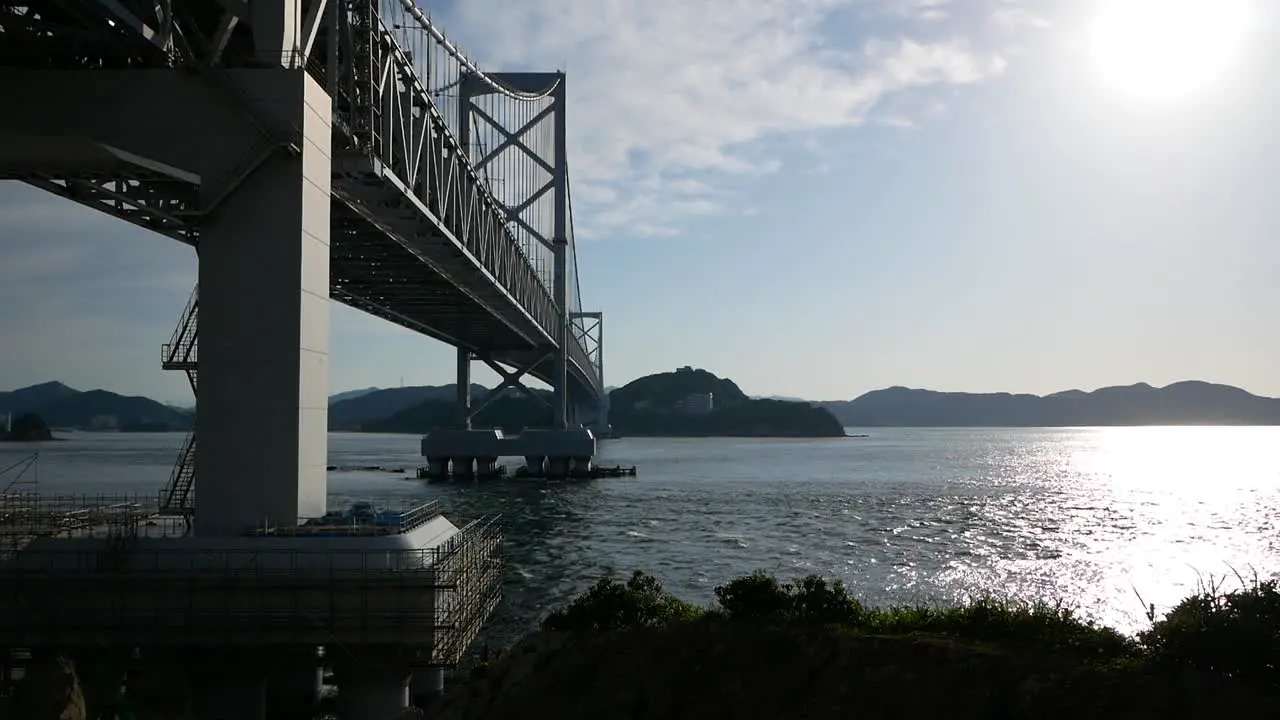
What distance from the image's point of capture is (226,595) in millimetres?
15961

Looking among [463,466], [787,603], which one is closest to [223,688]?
[787,603]

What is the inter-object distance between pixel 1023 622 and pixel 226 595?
11.4 m

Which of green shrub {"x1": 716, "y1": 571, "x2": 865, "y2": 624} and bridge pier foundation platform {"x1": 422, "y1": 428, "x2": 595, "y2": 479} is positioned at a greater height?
bridge pier foundation platform {"x1": 422, "y1": 428, "x2": 595, "y2": 479}

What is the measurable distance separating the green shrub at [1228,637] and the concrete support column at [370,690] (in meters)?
10.9

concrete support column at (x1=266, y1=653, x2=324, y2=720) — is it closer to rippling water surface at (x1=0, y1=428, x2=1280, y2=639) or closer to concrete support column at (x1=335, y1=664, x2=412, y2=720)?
concrete support column at (x1=335, y1=664, x2=412, y2=720)

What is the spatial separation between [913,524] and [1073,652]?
4403 cm

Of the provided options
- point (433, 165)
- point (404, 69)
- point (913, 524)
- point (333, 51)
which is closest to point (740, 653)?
point (333, 51)

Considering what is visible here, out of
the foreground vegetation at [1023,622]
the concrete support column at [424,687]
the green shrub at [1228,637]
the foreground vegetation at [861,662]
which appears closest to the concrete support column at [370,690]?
the foreground vegetation at [861,662]

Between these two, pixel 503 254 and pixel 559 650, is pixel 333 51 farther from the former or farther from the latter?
pixel 503 254

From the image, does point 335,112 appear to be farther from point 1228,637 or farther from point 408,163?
point 1228,637

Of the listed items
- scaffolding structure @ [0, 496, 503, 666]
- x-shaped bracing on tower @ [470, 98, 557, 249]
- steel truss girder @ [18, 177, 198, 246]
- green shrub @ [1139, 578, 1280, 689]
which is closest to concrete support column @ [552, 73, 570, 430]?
x-shaped bracing on tower @ [470, 98, 557, 249]

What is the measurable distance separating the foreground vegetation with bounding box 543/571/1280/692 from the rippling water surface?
40.6ft

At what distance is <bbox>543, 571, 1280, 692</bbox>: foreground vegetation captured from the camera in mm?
10055

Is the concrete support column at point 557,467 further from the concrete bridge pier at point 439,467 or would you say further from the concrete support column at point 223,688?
the concrete support column at point 223,688
